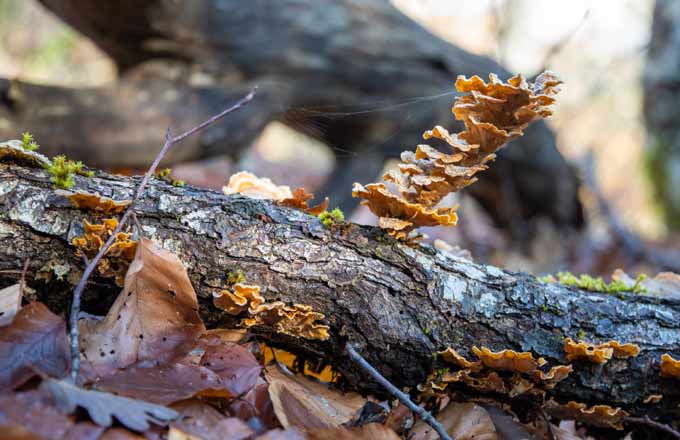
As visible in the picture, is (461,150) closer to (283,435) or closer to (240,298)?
(240,298)

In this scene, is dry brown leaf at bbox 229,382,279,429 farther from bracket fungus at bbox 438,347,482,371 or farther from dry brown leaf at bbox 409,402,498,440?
bracket fungus at bbox 438,347,482,371

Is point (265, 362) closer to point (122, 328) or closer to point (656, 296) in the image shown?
point (122, 328)

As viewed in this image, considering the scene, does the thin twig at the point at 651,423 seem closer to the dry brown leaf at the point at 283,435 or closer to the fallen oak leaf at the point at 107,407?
the dry brown leaf at the point at 283,435

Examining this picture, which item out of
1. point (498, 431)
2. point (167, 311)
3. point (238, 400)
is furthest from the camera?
point (498, 431)

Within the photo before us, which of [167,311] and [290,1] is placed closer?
[167,311]

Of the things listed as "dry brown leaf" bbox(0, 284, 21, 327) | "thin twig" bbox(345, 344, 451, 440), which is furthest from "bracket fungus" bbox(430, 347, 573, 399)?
"dry brown leaf" bbox(0, 284, 21, 327)

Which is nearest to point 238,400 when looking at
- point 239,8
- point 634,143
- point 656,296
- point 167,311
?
point 167,311
